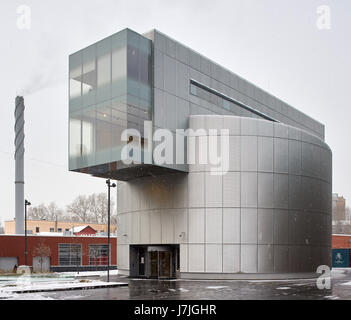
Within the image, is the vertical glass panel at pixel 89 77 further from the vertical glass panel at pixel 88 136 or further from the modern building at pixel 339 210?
the modern building at pixel 339 210

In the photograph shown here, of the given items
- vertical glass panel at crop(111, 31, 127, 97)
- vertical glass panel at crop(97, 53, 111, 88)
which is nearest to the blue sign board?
vertical glass panel at crop(111, 31, 127, 97)

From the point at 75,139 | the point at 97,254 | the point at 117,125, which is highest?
the point at 117,125

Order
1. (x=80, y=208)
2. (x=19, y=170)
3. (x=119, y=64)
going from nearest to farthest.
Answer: (x=119, y=64) → (x=19, y=170) → (x=80, y=208)

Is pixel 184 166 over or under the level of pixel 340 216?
over

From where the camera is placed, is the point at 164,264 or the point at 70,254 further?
the point at 70,254

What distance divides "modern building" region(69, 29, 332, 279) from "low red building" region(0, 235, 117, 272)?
18.4 meters

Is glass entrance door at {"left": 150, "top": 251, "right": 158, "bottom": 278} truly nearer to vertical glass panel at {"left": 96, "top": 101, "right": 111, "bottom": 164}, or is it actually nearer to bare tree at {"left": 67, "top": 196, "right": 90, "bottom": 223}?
vertical glass panel at {"left": 96, "top": 101, "right": 111, "bottom": 164}

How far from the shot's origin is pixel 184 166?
3769cm

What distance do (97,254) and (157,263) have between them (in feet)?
77.9

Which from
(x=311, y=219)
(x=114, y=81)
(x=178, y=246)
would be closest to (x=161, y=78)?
(x=114, y=81)

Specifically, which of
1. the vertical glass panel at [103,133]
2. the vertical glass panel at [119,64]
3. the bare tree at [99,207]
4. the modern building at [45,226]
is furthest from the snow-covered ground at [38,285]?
the bare tree at [99,207]

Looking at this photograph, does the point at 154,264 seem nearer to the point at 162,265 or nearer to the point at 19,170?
the point at 162,265

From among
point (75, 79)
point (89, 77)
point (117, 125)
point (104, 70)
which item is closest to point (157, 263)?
point (117, 125)

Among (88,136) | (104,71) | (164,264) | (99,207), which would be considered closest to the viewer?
(104,71)
